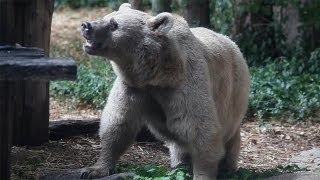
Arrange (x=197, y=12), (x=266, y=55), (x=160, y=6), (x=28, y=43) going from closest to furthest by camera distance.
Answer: (x=28, y=43)
(x=160, y=6)
(x=197, y=12)
(x=266, y=55)

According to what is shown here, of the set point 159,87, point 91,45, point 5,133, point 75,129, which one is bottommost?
point 75,129

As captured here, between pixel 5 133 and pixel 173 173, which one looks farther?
pixel 173 173

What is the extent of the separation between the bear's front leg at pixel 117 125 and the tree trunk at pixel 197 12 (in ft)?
18.9

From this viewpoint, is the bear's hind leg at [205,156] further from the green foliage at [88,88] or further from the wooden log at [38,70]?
the green foliage at [88,88]

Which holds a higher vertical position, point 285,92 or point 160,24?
point 160,24

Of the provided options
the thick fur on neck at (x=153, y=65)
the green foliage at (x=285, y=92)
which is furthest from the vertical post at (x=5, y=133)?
the green foliage at (x=285, y=92)

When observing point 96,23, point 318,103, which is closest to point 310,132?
point 318,103

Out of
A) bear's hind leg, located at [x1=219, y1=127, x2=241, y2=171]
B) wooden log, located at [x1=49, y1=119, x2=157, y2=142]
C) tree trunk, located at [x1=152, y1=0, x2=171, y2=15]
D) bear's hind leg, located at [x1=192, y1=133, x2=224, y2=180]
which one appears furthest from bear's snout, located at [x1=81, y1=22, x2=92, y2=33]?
tree trunk, located at [x1=152, y1=0, x2=171, y2=15]

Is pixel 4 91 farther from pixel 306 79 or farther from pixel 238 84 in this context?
pixel 306 79

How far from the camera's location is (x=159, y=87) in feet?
19.0

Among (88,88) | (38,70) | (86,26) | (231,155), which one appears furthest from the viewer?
(88,88)

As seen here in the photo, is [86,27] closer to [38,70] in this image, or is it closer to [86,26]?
[86,26]

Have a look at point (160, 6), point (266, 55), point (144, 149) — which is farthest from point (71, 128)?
point (266, 55)

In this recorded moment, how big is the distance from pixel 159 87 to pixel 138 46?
377 mm
